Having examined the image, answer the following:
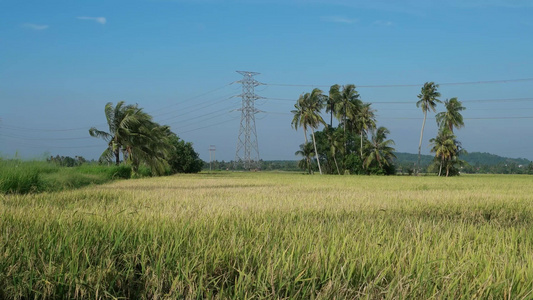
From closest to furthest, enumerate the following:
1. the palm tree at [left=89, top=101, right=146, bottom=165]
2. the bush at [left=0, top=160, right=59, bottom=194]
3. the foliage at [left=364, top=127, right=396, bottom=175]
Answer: the bush at [left=0, top=160, right=59, bottom=194] < the palm tree at [left=89, top=101, right=146, bottom=165] < the foliage at [left=364, top=127, right=396, bottom=175]

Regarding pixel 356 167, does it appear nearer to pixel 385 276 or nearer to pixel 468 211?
pixel 468 211

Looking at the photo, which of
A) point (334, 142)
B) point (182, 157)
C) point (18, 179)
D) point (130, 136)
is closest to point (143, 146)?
point (130, 136)

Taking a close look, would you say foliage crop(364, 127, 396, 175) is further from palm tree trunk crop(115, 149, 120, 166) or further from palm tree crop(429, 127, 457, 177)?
palm tree trunk crop(115, 149, 120, 166)

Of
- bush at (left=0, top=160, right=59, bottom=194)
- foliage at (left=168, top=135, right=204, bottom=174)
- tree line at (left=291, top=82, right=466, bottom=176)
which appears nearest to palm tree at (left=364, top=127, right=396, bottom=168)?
tree line at (left=291, top=82, right=466, bottom=176)

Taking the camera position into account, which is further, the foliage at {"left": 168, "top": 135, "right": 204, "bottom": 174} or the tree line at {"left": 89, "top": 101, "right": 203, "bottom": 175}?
the foliage at {"left": 168, "top": 135, "right": 204, "bottom": 174}

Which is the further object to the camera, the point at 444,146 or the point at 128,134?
the point at 444,146

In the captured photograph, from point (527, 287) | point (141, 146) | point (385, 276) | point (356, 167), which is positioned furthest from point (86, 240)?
point (356, 167)

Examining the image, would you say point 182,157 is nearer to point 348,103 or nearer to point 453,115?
point 348,103

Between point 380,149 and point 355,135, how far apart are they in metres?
5.03

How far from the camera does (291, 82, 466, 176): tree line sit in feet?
163

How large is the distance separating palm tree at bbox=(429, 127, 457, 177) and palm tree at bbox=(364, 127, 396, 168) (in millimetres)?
6264

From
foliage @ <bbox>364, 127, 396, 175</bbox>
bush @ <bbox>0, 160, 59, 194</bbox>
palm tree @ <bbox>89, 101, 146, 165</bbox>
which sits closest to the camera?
bush @ <bbox>0, 160, 59, 194</bbox>

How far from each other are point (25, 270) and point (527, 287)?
257 cm

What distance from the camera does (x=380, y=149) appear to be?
4962 cm
